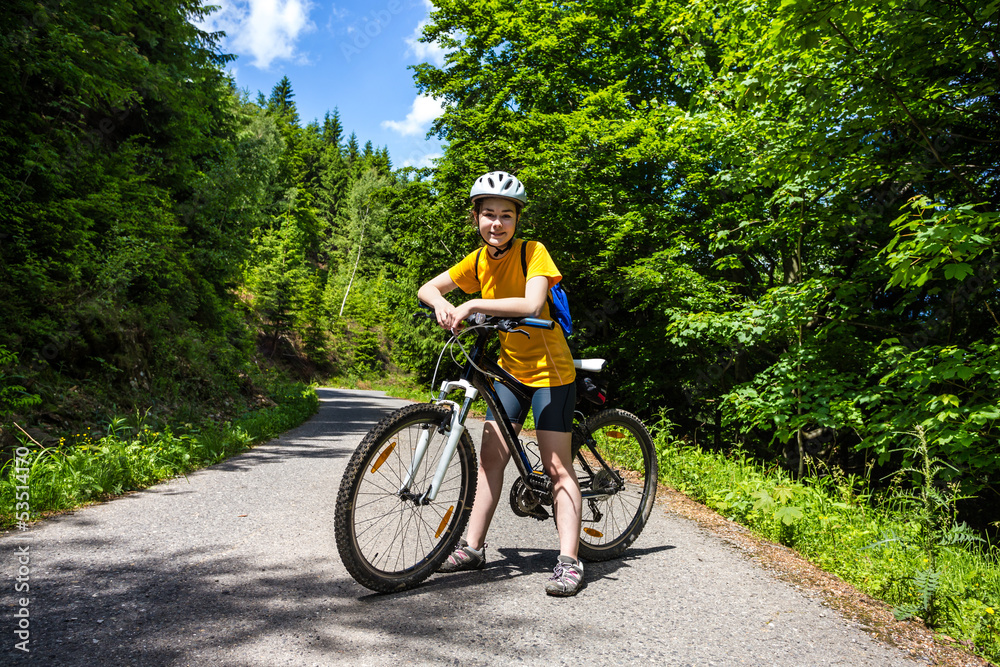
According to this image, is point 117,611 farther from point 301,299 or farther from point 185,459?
point 301,299

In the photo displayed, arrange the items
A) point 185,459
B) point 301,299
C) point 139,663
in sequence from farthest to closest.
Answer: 1. point 301,299
2. point 185,459
3. point 139,663

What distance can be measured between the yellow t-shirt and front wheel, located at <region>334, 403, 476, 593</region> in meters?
0.52

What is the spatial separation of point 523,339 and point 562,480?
86 centimetres

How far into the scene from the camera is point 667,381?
1408 centimetres

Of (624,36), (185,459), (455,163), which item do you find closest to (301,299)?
(455,163)

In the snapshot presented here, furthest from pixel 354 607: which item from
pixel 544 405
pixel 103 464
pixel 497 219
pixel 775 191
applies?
pixel 775 191

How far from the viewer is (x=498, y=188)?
3023mm

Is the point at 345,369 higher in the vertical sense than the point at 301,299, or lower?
lower

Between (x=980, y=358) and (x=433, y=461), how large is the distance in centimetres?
570

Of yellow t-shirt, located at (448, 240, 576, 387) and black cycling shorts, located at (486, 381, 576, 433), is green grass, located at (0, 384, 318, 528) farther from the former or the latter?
yellow t-shirt, located at (448, 240, 576, 387)

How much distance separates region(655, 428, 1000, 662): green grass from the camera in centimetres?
276

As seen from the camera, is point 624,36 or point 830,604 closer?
point 830,604

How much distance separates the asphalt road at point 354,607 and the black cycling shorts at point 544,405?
89 cm

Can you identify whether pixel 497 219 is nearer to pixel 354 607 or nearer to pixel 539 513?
pixel 539 513
